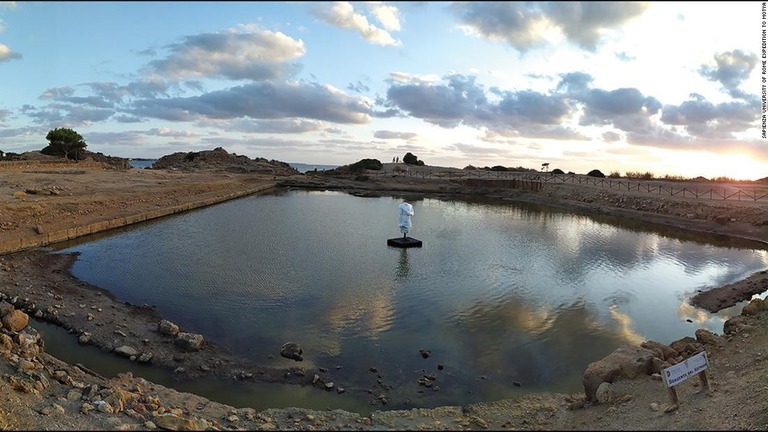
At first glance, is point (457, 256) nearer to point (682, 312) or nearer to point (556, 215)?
point (682, 312)

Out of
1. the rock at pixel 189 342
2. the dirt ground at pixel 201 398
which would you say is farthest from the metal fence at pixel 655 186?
the rock at pixel 189 342

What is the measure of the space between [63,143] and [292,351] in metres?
77.4

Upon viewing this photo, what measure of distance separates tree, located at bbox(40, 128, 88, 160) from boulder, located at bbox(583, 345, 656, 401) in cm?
8143

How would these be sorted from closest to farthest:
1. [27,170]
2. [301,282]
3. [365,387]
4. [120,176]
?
[365,387] < [301,282] < [27,170] < [120,176]

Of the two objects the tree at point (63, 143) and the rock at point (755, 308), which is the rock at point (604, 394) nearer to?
the rock at point (755, 308)

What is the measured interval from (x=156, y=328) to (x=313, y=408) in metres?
5.92

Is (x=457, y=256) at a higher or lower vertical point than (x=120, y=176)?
lower

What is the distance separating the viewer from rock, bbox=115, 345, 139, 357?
36.2 feet

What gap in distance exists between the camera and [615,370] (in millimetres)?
9117

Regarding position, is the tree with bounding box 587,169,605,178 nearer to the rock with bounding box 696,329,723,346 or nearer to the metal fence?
the metal fence

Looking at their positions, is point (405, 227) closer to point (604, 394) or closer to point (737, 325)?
point (737, 325)

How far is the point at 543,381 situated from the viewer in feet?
35.6

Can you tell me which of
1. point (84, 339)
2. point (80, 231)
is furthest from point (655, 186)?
point (84, 339)

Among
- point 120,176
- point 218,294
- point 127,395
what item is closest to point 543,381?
point 127,395
